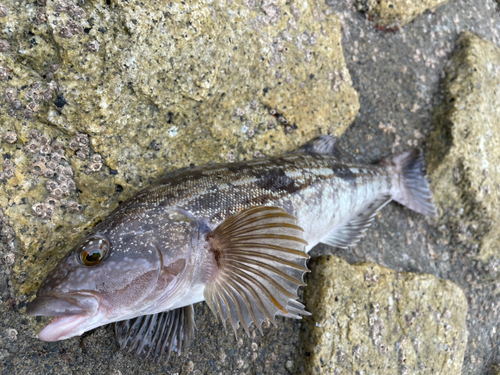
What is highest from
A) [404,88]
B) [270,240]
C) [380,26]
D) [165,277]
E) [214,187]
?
[380,26]

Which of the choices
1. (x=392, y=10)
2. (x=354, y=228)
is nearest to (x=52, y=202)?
(x=354, y=228)

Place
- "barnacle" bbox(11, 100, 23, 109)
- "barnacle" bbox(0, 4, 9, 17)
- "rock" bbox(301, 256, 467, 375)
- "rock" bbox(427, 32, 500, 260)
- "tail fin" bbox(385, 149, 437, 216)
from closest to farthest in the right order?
"barnacle" bbox(0, 4, 9, 17) < "barnacle" bbox(11, 100, 23, 109) < "rock" bbox(301, 256, 467, 375) < "tail fin" bbox(385, 149, 437, 216) < "rock" bbox(427, 32, 500, 260)

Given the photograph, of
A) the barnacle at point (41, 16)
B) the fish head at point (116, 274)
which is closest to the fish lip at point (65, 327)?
the fish head at point (116, 274)

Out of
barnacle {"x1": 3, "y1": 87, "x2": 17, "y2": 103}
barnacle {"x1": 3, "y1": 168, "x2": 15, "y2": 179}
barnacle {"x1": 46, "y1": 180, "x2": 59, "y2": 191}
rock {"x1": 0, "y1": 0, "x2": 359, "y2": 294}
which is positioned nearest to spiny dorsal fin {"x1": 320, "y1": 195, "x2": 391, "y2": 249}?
rock {"x1": 0, "y1": 0, "x2": 359, "y2": 294}

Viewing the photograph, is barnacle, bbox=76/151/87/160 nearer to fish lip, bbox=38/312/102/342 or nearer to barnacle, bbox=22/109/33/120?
barnacle, bbox=22/109/33/120

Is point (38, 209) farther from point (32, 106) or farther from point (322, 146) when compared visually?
point (322, 146)

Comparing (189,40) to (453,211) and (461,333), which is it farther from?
(461,333)

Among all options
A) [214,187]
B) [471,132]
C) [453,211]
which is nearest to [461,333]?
[453,211]
